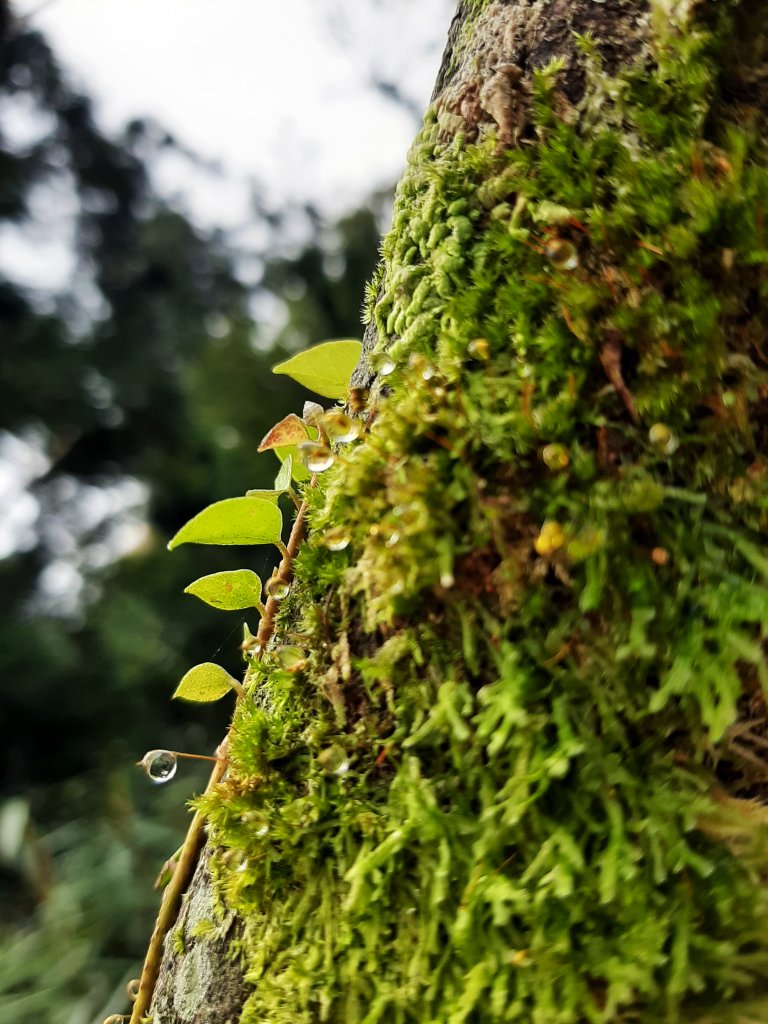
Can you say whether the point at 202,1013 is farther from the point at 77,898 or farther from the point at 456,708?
the point at 77,898

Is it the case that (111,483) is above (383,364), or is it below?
above

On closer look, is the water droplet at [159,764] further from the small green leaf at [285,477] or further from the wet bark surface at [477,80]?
the small green leaf at [285,477]

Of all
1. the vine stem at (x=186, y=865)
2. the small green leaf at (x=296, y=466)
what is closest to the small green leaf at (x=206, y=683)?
the vine stem at (x=186, y=865)

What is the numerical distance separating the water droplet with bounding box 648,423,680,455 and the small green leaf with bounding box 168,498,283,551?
24 cm

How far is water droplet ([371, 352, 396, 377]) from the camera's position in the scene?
0.39 meters

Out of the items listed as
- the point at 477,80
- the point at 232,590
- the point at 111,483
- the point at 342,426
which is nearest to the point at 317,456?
the point at 342,426

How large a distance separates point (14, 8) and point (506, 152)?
153 inches

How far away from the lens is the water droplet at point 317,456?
39 cm

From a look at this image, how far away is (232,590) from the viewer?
0.47 meters

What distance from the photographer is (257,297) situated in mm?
3654

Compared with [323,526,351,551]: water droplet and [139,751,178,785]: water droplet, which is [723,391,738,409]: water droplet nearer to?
[323,526,351,551]: water droplet

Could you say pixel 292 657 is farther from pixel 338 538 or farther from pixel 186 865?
pixel 186 865

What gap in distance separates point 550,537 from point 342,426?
138mm

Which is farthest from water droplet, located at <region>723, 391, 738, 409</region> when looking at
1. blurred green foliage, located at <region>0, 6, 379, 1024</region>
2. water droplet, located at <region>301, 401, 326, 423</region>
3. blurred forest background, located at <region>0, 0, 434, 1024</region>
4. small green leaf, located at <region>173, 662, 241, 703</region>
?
blurred forest background, located at <region>0, 0, 434, 1024</region>
